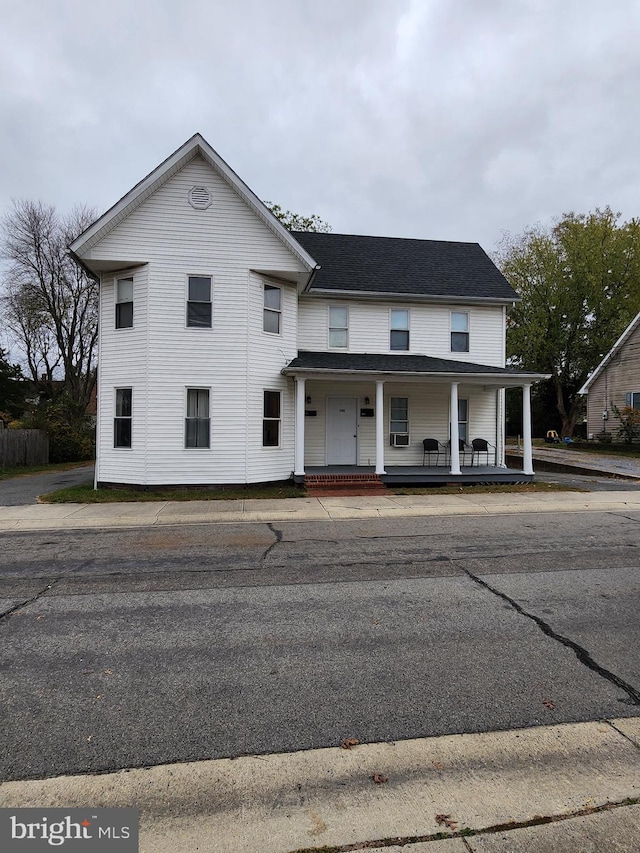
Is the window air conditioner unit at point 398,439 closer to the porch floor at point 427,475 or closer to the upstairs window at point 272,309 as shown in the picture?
the porch floor at point 427,475

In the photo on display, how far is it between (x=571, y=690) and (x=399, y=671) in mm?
1196

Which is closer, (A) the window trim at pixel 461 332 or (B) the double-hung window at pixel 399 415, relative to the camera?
(B) the double-hung window at pixel 399 415

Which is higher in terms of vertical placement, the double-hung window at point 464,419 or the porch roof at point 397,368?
the porch roof at point 397,368

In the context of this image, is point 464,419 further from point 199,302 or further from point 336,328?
point 199,302

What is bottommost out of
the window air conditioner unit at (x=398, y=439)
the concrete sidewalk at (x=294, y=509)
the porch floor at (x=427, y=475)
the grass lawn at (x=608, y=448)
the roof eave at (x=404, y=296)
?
the concrete sidewalk at (x=294, y=509)

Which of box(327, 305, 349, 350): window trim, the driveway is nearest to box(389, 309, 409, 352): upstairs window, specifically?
box(327, 305, 349, 350): window trim

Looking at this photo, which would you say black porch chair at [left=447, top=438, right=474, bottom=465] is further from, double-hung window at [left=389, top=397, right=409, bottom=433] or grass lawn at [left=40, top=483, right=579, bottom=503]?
grass lawn at [left=40, top=483, right=579, bottom=503]

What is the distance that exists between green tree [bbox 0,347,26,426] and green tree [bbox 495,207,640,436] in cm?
3567

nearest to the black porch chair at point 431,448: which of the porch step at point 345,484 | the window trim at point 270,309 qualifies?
the porch step at point 345,484

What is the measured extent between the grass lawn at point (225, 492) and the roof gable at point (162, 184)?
635 cm

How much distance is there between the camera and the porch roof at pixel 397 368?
14.0 metres

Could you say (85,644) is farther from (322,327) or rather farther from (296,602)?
(322,327)

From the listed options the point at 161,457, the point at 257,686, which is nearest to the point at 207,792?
the point at 257,686

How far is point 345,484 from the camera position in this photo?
1401cm
